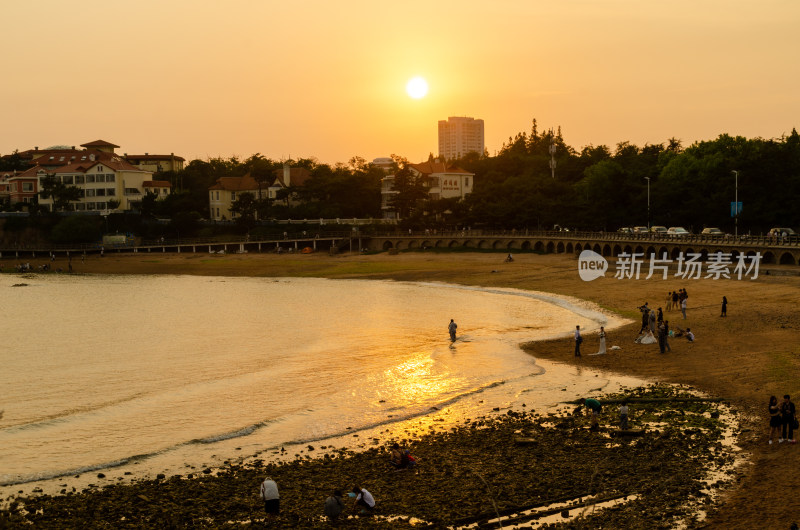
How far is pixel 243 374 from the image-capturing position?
1284 inches

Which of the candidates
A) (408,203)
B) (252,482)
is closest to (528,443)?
(252,482)

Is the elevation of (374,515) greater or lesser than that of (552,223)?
lesser

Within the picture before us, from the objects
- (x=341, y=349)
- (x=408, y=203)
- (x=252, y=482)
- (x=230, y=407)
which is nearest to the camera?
(x=252, y=482)

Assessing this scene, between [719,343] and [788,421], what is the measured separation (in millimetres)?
14551

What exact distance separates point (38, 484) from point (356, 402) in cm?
1119

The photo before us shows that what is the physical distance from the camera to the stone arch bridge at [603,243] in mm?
60750

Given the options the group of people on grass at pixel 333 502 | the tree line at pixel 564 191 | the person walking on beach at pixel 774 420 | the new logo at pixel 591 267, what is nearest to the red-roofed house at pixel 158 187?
the tree line at pixel 564 191

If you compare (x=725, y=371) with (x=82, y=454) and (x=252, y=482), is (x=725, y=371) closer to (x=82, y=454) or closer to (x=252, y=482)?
(x=252, y=482)

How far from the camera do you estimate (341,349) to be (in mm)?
38562

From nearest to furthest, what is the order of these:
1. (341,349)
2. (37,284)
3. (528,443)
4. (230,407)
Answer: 1. (528,443)
2. (230,407)
3. (341,349)
4. (37,284)

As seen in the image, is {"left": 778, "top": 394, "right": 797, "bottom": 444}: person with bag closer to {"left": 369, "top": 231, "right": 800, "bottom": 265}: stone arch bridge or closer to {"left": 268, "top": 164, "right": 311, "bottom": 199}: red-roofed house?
{"left": 369, "top": 231, "right": 800, "bottom": 265}: stone arch bridge

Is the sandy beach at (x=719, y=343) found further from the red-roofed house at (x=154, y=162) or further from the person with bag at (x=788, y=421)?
the red-roofed house at (x=154, y=162)

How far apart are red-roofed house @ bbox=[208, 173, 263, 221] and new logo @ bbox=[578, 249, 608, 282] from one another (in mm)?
77659

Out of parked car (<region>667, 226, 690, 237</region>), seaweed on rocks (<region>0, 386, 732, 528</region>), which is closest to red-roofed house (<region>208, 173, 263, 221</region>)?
parked car (<region>667, 226, 690, 237</region>)
